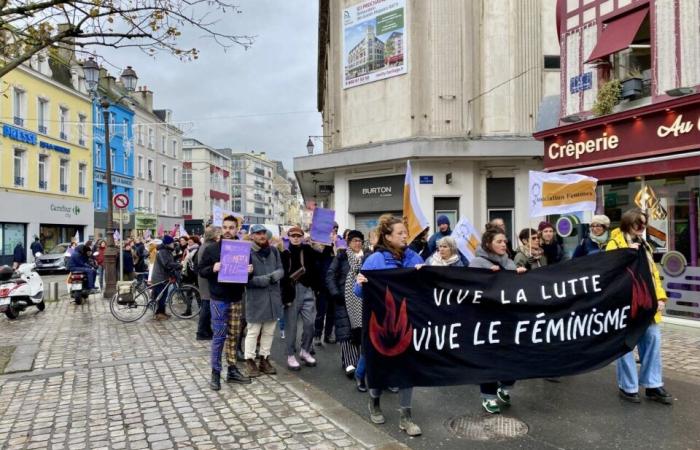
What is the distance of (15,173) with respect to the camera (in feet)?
108

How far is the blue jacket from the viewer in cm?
492

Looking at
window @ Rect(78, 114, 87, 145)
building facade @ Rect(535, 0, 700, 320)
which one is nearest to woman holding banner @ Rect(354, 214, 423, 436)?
building facade @ Rect(535, 0, 700, 320)

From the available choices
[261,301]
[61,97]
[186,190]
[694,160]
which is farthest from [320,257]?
[186,190]

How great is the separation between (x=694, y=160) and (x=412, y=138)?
28.5 ft

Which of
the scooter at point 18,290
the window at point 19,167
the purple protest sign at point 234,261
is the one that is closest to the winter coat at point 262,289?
the purple protest sign at point 234,261

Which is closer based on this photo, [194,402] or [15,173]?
[194,402]

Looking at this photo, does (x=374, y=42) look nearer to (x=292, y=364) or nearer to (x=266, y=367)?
(x=292, y=364)

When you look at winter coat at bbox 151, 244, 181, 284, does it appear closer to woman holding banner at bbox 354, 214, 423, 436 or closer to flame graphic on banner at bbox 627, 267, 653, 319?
woman holding banner at bbox 354, 214, 423, 436

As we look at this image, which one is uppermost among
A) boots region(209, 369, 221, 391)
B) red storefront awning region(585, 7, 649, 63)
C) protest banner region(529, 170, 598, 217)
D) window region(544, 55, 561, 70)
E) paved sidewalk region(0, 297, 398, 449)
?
window region(544, 55, 561, 70)

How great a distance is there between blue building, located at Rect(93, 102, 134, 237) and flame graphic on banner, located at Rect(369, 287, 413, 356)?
38652 millimetres

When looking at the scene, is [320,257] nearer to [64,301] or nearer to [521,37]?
[64,301]

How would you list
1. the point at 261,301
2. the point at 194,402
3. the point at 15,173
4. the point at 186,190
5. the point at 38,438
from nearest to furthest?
the point at 38,438
the point at 194,402
the point at 261,301
the point at 15,173
the point at 186,190

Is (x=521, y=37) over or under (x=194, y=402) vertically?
over

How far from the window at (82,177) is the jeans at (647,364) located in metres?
40.9
